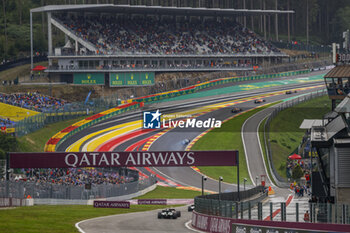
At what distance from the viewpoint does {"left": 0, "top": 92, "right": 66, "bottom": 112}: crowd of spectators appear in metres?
86.9

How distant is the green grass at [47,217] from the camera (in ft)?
116

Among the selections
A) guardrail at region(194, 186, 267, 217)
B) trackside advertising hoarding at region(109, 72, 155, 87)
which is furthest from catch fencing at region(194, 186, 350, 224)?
trackside advertising hoarding at region(109, 72, 155, 87)

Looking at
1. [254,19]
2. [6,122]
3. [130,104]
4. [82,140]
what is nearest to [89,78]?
[130,104]

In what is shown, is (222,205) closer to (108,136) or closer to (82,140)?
(82,140)

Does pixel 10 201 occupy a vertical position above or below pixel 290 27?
below

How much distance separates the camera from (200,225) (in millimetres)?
37625

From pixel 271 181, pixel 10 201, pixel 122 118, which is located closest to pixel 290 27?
pixel 122 118

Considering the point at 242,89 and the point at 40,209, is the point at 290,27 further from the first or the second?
the point at 40,209

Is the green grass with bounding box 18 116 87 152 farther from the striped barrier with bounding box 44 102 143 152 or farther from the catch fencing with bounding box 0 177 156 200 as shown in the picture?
the catch fencing with bounding box 0 177 156 200

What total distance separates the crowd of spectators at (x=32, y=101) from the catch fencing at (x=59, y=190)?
31437mm

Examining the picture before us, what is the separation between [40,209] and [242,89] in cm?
6609

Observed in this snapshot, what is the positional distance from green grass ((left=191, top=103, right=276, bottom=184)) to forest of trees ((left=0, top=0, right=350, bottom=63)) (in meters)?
39.3

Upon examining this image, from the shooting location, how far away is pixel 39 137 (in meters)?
76.4

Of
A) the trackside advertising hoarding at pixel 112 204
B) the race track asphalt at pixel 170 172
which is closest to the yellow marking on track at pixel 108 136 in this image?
the race track asphalt at pixel 170 172
